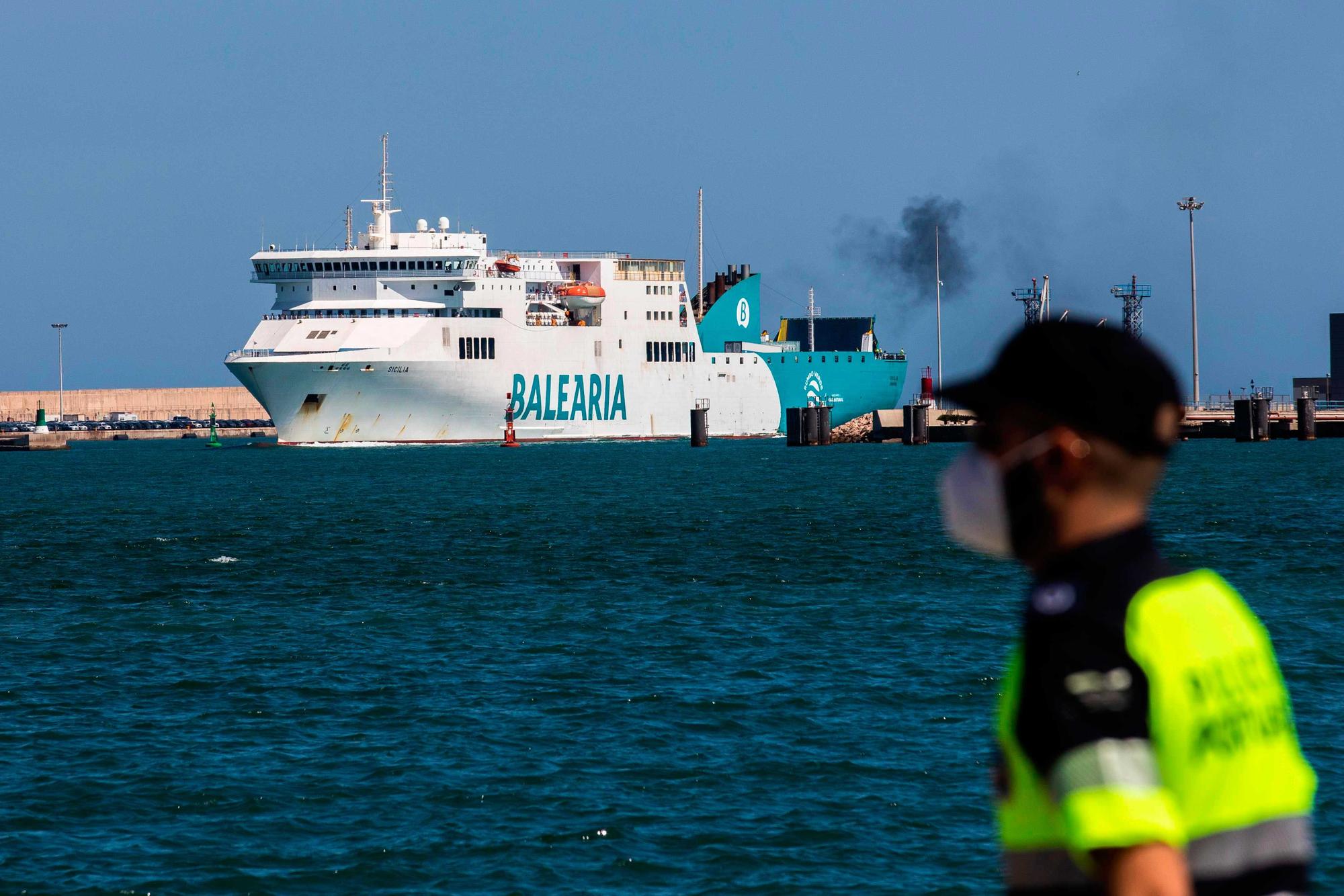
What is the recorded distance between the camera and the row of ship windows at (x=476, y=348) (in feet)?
237

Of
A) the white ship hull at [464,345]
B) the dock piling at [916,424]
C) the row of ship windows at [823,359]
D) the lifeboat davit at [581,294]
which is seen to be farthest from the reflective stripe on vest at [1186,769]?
the row of ship windows at [823,359]

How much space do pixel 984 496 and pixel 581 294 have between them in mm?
75431

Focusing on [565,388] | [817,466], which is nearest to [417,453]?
[565,388]

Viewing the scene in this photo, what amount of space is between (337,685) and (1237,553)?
56.6ft

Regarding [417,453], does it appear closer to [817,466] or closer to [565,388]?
[565,388]

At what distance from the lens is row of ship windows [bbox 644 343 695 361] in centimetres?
7975

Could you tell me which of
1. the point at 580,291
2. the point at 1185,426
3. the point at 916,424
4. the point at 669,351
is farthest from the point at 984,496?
the point at 916,424

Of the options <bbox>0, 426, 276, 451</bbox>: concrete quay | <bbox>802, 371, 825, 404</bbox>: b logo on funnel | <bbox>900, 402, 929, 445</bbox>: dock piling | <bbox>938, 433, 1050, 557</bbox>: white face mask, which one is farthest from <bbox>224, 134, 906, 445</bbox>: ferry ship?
<bbox>938, 433, 1050, 557</bbox>: white face mask

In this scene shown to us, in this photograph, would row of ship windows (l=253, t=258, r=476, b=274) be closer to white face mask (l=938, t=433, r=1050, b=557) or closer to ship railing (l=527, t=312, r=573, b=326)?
ship railing (l=527, t=312, r=573, b=326)

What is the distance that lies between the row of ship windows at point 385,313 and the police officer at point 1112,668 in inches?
2778

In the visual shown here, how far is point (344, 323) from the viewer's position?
71188mm

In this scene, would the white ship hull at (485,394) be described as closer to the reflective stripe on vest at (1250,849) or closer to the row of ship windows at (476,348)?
the row of ship windows at (476,348)

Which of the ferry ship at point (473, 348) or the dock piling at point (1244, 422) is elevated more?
the ferry ship at point (473, 348)

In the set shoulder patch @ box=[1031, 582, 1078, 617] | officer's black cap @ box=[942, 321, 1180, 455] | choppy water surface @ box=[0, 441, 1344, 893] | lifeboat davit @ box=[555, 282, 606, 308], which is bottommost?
choppy water surface @ box=[0, 441, 1344, 893]
